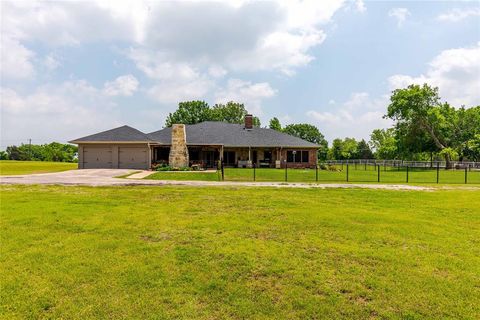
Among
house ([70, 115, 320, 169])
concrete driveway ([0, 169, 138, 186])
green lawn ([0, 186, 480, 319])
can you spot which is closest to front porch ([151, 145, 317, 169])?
house ([70, 115, 320, 169])

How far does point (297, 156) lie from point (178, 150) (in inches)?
519

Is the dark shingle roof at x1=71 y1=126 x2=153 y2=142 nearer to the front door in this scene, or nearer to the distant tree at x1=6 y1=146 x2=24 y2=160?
the front door

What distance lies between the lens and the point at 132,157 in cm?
2941

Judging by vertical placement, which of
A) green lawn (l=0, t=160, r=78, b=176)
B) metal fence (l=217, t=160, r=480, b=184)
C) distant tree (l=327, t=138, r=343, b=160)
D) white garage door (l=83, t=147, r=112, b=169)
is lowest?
metal fence (l=217, t=160, r=480, b=184)

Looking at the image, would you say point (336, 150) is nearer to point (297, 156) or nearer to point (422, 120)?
point (422, 120)

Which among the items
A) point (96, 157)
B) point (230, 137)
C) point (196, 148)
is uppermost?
point (230, 137)

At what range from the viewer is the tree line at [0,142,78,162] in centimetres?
7541

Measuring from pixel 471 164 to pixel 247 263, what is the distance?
48.9m

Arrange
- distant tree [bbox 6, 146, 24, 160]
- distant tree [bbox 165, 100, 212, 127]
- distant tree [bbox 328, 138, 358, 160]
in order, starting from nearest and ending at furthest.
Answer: distant tree [bbox 165, 100, 212, 127], distant tree [bbox 328, 138, 358, 160], distant tree [bbox 6, 146, 24, 160]

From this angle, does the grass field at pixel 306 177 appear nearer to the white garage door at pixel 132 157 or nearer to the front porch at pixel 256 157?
the white garage door at pixel 132 157

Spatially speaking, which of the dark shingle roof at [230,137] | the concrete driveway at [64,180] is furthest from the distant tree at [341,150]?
the concrete driveway at [64,180]

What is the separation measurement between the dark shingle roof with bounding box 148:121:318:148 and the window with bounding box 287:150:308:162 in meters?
Answer: 0.89

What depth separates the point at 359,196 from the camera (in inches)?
457

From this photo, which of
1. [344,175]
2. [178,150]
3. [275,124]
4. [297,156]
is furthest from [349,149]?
[178,150]
